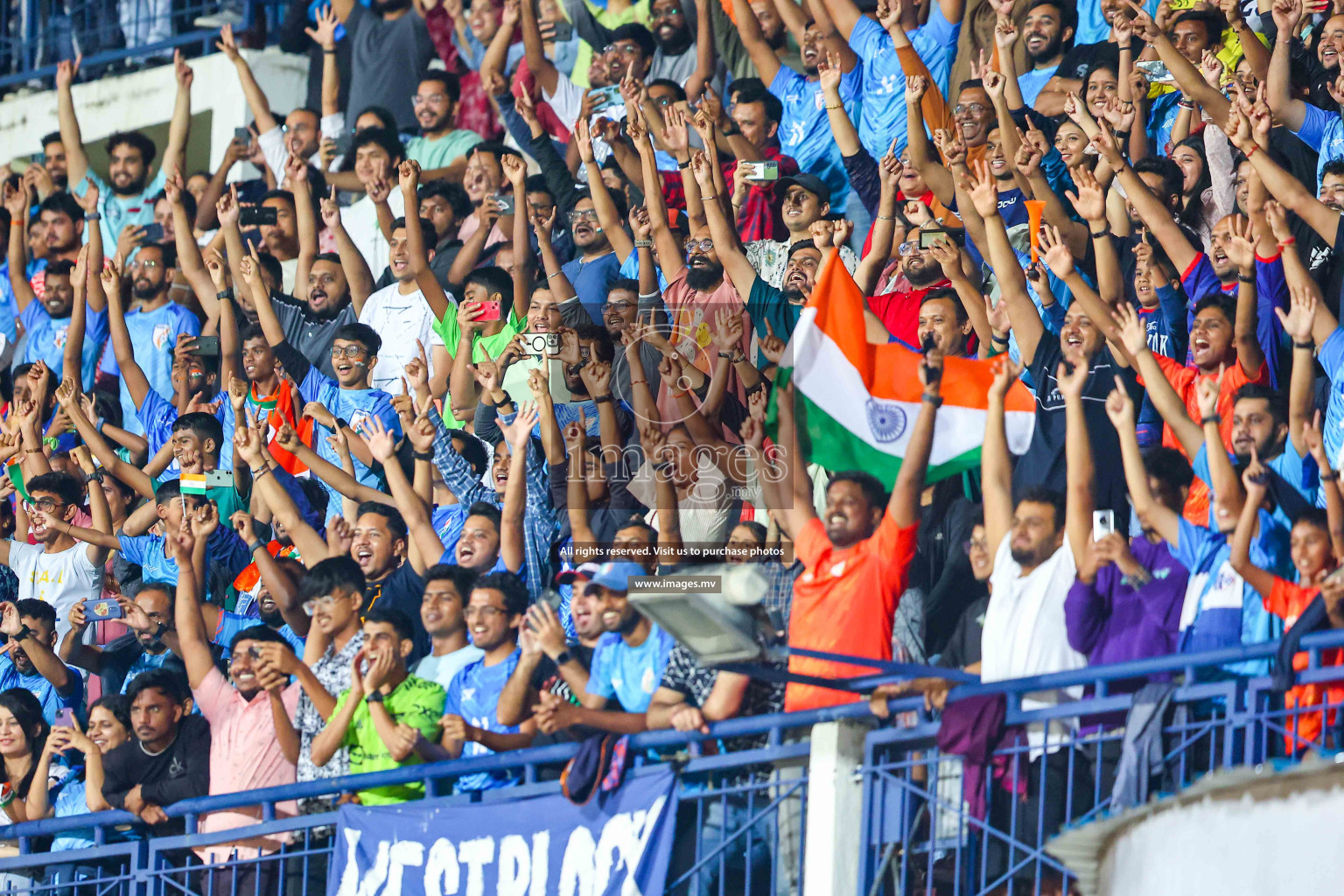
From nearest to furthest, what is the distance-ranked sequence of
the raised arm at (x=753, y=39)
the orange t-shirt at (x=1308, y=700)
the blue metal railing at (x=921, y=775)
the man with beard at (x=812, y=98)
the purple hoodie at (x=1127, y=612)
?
1. the orange t-shirt at (x=1308, y=700)
2. the blue metal railing at (x=921, y=775)
3. the purple hoodie at (x=1127, y=612)
4. the man with beard at (x=812, y=98)
5. the raised arm at (x=753, y=39)

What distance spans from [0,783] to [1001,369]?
4.75 metres

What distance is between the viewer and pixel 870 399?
7.33 metres

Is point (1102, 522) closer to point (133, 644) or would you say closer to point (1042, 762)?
point (1042, 762)

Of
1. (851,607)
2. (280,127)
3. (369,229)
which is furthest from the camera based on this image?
(280,127)

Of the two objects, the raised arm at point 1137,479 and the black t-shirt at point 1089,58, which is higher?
the black t-shirt at point 1089,58

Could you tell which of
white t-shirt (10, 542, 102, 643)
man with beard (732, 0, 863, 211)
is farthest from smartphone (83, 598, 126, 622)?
man with beard (732, 0, 863, 211)

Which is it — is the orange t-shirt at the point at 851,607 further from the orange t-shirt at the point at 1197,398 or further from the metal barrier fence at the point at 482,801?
the orange t-shirt at the point at 1197,398

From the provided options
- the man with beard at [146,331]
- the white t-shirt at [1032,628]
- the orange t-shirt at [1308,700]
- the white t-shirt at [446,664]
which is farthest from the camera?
the man with beard at [146,331]

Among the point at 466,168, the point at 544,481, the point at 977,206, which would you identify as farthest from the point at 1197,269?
the point at 466,168

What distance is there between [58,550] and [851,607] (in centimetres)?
505

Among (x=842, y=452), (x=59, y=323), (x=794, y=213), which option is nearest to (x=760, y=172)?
(x=794, y=213)

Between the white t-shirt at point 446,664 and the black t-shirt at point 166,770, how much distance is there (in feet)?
3.14

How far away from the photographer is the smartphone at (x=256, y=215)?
37.3 ft

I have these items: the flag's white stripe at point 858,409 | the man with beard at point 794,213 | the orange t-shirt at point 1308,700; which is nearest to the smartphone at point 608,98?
the man with beard at point 794,213
